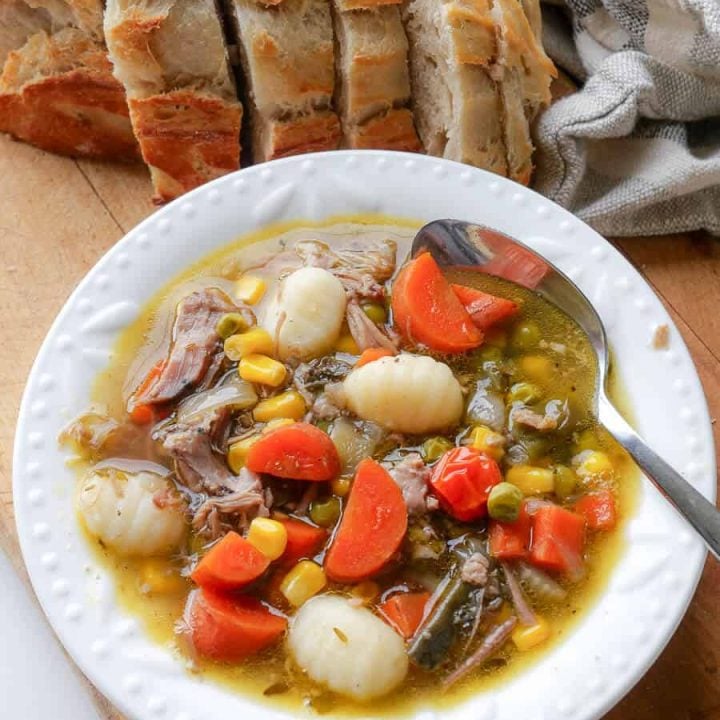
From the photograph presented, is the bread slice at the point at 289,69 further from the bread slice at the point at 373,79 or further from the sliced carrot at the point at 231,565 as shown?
the sliced carrot at the point at 231,565

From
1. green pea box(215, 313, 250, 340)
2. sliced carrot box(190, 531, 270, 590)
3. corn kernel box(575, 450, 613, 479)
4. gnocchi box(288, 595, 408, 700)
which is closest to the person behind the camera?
gnocchi box(288, 595, 408, 700)

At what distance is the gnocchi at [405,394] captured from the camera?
256 cm

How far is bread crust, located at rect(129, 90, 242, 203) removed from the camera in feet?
10.2

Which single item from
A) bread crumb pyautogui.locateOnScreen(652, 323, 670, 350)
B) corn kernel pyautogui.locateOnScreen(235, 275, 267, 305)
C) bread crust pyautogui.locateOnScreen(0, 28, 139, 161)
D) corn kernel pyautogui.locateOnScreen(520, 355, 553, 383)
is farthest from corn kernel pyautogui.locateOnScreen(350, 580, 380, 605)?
bread crust pyautogui.locateOnScreen(0, 28, 139, 161)

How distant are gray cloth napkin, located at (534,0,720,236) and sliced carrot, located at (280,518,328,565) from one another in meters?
1.46

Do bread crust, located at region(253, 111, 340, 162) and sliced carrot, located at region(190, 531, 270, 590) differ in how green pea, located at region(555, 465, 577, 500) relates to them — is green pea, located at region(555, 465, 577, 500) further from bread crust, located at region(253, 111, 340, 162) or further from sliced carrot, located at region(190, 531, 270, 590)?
bread crust, located at region(253, 111, 340, 162)

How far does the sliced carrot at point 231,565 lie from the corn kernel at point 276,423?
297 mm

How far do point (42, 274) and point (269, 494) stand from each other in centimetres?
124

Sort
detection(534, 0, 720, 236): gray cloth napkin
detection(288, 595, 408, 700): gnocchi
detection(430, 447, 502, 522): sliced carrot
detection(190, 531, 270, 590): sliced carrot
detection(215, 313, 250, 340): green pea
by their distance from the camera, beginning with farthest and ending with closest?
1. detection(534, 0, 720, 236): gray cloth napkin
2. detection(215, 313, 250, 340): green pea
3. detection(430, 447, 502, 522): sliced carrot
4. detection(190, 531, 270, 590): sliced carrot
5. detection(288, 595, 408, 700): gnocchi

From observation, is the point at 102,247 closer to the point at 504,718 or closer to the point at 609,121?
the point at 609,121

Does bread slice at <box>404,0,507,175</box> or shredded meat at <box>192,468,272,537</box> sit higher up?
bread slice at <box>404,0,507,175</box>

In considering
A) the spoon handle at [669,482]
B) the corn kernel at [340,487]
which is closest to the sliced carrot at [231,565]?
the corn kernel at [340,487]

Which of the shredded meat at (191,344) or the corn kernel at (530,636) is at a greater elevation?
the shredded meat at (191,344)

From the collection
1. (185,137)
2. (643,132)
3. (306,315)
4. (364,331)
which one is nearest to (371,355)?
(364,331)
